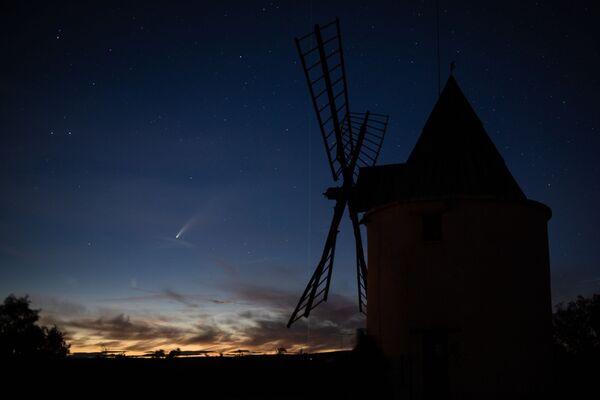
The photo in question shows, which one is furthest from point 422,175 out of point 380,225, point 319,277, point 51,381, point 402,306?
point 51,381

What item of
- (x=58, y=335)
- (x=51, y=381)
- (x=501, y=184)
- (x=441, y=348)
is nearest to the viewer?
(x=51, y=381)

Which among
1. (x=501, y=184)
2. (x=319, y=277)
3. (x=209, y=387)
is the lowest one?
(x=209, y=387)

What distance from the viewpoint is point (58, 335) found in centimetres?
4231

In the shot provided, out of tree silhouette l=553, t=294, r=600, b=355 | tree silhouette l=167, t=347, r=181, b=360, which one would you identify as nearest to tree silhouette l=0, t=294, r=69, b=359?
tree silhouette l=167, t=347, r=181, b=360

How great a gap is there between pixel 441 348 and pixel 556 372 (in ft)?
11.6

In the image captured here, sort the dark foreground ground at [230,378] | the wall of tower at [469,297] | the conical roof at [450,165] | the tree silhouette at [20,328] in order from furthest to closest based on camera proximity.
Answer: the tree silhouette at [20,328]
the conical roof at [450,165]
the wall of tower at [469,297]
the dark foreground ground at [230,378]

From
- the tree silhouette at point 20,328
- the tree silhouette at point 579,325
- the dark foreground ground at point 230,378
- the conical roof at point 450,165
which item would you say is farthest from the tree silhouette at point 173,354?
the tree silhouette at point 579,325

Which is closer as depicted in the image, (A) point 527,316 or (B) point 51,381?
(B) point 51,381

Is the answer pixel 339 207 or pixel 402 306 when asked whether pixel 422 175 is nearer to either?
pixel 402 306

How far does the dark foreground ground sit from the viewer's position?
11.9 metres

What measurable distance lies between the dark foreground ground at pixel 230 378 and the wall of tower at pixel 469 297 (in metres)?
0.75

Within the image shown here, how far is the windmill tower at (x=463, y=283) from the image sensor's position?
48.9 ft

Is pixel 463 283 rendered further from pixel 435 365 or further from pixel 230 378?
pixel 230 378

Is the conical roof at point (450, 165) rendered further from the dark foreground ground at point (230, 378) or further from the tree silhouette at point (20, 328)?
the tree silhouette at point (20, 328)
